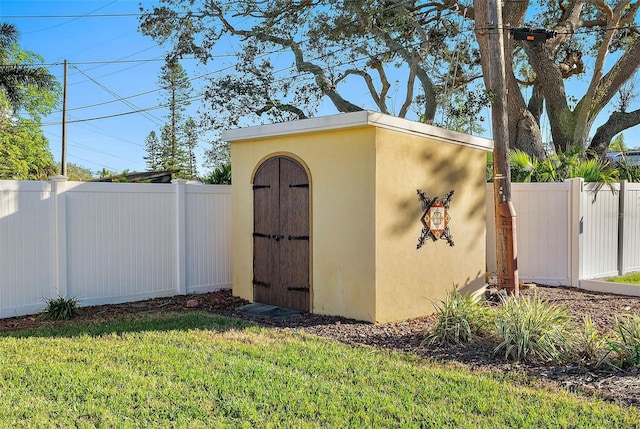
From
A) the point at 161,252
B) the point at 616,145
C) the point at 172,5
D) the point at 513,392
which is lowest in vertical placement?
the point at 513,392

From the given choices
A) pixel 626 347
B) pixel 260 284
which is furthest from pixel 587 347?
pixel 260 284

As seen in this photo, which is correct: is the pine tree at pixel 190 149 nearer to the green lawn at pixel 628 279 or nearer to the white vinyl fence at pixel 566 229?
the white vinyl fence at pixel 566 229

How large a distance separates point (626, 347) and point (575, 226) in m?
4.85

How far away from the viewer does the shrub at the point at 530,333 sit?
16.7 ft

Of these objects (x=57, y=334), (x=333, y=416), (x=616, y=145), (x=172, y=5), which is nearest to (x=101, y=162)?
(x=172, y=5)

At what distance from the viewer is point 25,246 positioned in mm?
6875

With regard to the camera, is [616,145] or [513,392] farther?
[616,145]

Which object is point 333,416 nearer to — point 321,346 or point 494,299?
point 321,346

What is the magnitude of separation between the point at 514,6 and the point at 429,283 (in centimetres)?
999

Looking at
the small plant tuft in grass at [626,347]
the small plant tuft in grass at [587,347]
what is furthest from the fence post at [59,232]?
the small plant tuft in grass at [626,347]

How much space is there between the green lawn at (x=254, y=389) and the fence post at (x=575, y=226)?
18.2 ft

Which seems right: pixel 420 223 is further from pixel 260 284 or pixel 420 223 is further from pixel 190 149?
pixel 190 149

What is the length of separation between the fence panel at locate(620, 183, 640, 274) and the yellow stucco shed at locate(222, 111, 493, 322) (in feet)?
12.2

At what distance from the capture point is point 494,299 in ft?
27.3
